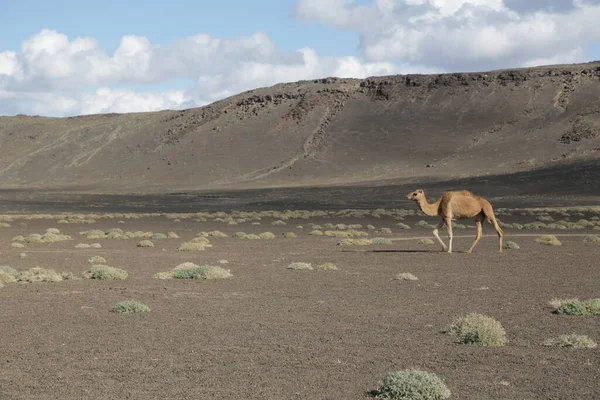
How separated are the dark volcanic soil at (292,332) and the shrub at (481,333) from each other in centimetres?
26

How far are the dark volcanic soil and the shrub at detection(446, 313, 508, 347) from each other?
259mm

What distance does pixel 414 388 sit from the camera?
8.29 meters

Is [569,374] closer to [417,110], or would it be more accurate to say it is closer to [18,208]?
[18,208]

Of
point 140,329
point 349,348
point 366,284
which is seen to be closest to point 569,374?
point 349,348

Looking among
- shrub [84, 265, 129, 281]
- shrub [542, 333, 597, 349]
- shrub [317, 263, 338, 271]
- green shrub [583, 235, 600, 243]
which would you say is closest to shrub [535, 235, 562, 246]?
green shrub [583, 235, 600, 243]

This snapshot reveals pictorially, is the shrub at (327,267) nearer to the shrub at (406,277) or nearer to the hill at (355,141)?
the shrub at (406,277)

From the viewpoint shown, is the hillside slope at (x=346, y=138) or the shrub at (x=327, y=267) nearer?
the shrub at (x=327, y=267)

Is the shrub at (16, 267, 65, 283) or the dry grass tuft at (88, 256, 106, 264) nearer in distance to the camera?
the shrub at (16, 267, 65, 283)

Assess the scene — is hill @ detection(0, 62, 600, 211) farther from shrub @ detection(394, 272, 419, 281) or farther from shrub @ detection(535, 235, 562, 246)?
shrub @ detection(394, 272, 419, 281)

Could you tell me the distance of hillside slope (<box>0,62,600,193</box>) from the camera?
104m

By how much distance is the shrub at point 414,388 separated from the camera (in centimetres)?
→ 827

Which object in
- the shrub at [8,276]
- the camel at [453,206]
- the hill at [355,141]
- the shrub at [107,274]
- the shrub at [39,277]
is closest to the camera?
the shrub at [8,276]

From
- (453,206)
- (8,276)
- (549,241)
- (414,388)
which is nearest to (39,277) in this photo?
(8,276)

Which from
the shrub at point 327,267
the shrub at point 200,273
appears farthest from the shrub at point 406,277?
Result: the shrub at point 200,273
